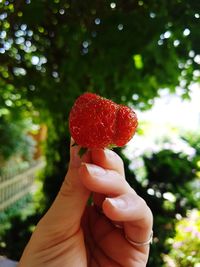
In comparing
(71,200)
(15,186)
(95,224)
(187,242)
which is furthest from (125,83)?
(15,186)

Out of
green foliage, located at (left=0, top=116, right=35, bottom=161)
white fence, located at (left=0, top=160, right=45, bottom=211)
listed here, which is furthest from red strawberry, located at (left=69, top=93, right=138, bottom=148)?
white fence, located at (left=0, top=160, right=45, bottom=211)

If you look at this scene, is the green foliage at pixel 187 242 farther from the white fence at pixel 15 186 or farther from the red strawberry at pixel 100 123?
the white fence at pixel 15 186

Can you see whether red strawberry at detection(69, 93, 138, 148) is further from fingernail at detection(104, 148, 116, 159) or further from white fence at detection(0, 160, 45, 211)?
white fence at detection(0, 160, 45, 211)

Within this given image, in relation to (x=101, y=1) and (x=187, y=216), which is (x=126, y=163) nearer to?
(x=187, y=216)

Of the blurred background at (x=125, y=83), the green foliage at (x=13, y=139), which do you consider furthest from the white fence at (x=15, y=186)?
the blurred background at (x=125, y=83)

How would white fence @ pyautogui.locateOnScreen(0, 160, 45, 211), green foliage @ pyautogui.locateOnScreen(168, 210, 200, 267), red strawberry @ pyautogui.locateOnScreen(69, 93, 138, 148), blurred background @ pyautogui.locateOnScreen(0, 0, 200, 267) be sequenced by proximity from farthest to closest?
white fence @ pyautogui.locateOnScreen(0, 160, 45, 211), green foliage @ pyautogui.locateOnScreen(168, 210, 200, 267), blurred background @ pyautogui.locateOnScreen(0, 0, 200, 267), red strawberry @ pyautogui.locateOnScreen(69, 93, 138, 148)

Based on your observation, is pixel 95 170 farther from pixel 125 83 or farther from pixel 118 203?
pixel 125 83
